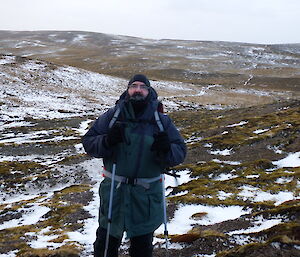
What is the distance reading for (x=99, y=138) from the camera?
5.66 meters

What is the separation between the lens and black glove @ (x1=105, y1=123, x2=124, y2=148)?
17.5ft

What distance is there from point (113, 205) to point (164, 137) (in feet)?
4.70

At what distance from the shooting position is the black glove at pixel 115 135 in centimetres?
534

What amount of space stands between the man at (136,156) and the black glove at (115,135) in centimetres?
1

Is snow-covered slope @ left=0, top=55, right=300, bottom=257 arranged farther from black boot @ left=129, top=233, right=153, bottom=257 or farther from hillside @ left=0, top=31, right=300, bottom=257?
black boot @ left=129, top=233, right=153, bottom=257

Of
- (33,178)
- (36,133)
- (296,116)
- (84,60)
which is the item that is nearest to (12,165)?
(33,178)

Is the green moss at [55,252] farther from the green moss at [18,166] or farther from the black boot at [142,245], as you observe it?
the green moss at [18,166]

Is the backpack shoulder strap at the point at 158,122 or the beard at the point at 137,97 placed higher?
the beard at the point at 137,97

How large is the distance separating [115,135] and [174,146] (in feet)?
3.30

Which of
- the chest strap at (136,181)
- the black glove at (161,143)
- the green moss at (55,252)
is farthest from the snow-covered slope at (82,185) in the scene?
the black glove at (161,143)

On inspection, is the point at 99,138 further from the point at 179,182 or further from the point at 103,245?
the point at 179,182

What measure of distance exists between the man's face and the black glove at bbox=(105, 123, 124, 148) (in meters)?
0.58

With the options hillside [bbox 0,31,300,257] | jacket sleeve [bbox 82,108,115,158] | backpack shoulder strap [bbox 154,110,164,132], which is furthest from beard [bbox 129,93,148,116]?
hillside [bbox 0,31,300,257]

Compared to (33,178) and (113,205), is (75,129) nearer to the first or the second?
(33,178)
